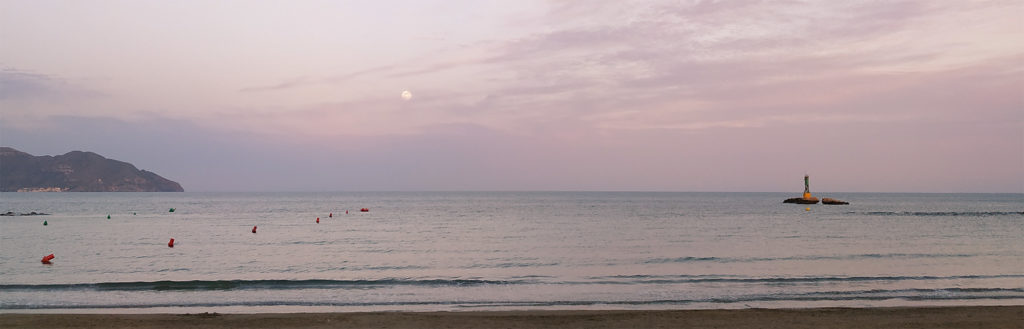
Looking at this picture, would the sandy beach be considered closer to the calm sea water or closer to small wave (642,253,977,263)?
the calm sea water

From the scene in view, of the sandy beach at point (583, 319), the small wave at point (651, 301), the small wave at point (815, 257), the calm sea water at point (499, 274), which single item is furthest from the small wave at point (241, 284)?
the small wave at point (815, 257)

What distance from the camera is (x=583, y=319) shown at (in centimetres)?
1435

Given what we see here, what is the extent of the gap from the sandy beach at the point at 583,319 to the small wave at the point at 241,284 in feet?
19.9

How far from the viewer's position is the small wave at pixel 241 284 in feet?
68.5

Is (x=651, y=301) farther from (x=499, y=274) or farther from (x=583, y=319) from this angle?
(x=499, y=274)

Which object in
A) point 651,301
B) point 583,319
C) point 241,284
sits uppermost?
point 583,319

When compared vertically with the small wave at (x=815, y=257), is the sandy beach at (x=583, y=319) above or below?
above

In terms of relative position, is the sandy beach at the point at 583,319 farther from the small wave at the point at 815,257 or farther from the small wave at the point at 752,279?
the small wave at the point at 815,257

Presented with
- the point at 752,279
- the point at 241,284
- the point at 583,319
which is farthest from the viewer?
the point at 752,279

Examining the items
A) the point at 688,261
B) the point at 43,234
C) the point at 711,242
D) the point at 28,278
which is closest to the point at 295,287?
the point at 28,278

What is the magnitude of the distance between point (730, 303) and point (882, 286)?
6132 millimetres

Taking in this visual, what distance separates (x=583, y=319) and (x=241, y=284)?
12.6 m

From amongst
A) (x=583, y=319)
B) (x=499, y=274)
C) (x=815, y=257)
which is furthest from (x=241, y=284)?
(x=815, y=257)

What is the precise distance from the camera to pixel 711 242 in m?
38.9
